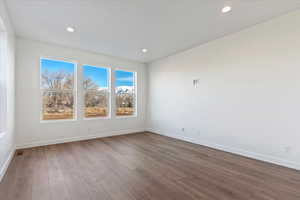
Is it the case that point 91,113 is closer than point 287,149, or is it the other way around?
point 287,149

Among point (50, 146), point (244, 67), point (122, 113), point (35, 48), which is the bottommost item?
point (50, 146)

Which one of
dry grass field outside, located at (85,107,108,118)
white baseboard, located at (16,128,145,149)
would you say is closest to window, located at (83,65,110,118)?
dry grass field outside, located at (85,107,108,118)

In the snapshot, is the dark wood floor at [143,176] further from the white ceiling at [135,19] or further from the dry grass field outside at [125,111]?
the white ceiling at [135,19]

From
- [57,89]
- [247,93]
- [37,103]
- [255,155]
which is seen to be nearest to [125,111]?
[57,89]

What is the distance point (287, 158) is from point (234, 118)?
1.16 meters

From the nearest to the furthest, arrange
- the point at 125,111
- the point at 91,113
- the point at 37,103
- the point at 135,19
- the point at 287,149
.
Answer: the point at 287,149, the point at 135,19, the point at 37,103, the point at 91,113, the point at 125,111

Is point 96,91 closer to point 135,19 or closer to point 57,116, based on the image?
point 57,116

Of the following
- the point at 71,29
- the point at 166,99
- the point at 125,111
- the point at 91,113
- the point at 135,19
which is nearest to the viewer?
the point at 135,19

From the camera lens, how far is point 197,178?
92.0 inches

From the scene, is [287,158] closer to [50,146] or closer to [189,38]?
[189,38]

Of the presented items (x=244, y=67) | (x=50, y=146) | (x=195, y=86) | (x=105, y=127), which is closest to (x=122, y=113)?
(x=105, y=127)

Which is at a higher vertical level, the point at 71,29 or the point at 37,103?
the point at 71,29

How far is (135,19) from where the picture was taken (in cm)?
288

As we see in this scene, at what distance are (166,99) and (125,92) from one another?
65.7 inches
